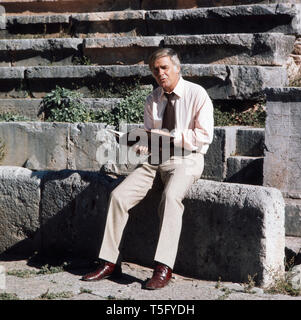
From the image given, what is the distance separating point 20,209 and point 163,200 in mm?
1663

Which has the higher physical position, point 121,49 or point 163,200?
point 121,49

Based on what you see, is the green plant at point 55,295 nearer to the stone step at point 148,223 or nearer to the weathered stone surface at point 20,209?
the stone step at point 148,223

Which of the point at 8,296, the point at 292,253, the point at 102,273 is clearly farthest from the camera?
the point at 292,253

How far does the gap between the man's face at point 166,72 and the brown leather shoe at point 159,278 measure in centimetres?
141

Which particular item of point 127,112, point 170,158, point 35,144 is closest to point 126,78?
point 127,112

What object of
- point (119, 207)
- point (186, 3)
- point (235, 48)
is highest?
point (186, 3)

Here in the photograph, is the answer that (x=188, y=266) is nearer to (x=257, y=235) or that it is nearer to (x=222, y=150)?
(x=257, y=235)

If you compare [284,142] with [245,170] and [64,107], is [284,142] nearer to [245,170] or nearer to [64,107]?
[245,170]

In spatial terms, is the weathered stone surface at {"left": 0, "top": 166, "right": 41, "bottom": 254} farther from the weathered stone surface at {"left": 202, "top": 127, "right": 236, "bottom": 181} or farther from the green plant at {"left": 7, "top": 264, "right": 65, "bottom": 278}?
the weathered stone surface at {"left": 202, "top": 127, "right": 236, "bottom": 181}

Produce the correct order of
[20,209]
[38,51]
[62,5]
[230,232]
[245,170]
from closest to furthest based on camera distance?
[230,232]
[20,209]
[245,170]
[38,51]
[62,5]

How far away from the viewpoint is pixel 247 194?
4426 millimetres

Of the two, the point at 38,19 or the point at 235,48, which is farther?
the point at 38,19

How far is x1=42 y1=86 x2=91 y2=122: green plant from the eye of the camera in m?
7.80

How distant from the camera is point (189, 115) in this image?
4715 millimetres
